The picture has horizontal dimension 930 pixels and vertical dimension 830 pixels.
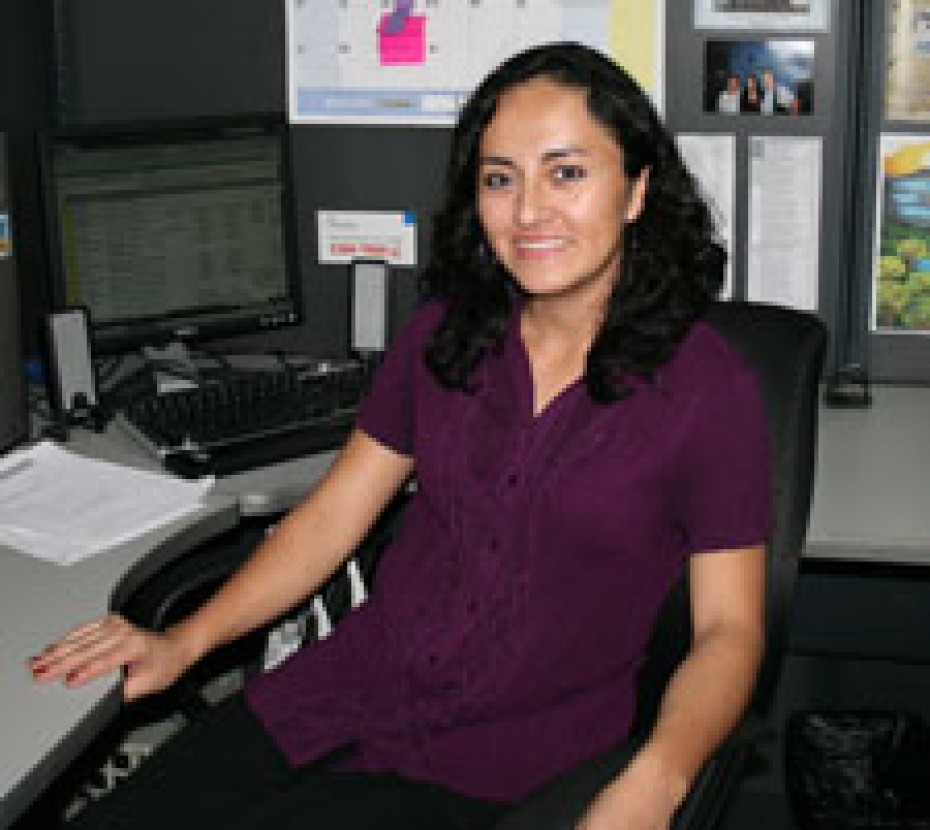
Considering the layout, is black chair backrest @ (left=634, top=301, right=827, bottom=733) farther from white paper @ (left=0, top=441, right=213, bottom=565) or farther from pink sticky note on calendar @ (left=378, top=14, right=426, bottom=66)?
pink sticky note on calendar @ (left=378, top=14, right=426, bottom=66)

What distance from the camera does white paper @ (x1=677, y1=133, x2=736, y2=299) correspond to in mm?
2209

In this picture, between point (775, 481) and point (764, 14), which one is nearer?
point (775, 481)

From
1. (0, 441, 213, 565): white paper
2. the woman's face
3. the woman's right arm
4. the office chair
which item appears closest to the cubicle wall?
(0, 441, 213, 565): white paper

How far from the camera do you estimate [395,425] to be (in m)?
1.61

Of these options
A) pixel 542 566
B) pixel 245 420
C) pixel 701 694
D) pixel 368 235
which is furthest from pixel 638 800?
pixel 368 235

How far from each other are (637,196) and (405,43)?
2.95 feet

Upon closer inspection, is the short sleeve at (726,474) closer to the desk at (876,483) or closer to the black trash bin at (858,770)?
the desk at (876,483)

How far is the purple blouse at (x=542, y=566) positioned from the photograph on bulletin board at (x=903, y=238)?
0.81 meters

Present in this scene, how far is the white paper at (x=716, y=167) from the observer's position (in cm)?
221

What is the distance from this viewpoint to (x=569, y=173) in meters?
1.41

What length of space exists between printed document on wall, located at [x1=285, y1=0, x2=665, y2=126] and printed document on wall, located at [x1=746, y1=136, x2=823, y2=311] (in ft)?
0.64

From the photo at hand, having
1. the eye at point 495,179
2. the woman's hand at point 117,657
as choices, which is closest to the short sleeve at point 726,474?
the eye at point 495,179

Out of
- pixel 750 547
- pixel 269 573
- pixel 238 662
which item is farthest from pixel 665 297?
pixel 238 662

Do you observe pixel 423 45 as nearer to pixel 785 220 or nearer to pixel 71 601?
pixel 785 220
